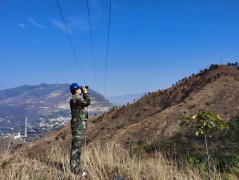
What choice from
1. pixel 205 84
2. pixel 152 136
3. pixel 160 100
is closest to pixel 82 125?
pixel 152 136

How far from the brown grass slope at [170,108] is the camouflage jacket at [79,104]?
53.4 ft

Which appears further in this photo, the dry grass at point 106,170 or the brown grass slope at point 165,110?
the brown grass slope at point 165,110

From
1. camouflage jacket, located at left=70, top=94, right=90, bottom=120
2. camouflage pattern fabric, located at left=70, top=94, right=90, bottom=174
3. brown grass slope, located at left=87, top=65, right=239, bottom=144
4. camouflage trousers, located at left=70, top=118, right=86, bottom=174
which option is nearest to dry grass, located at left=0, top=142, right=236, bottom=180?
camouflage trousers, located at left=70, top=118, right=86, bottom=174

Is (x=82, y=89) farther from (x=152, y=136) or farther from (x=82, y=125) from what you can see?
(x=152, y=136)

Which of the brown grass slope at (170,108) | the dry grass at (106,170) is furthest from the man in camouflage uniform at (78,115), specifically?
the brown grass slope at (170,108)

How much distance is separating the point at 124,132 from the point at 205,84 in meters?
10.6

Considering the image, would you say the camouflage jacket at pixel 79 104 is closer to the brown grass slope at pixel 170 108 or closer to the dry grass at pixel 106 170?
the dry grass at pixel 106 170

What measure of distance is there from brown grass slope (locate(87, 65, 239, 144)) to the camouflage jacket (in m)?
16.3

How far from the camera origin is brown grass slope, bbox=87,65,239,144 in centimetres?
2758

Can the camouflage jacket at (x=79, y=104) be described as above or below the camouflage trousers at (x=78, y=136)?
above

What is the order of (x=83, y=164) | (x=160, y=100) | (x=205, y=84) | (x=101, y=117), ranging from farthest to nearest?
(x=101, y=117) < (x=160, y=100) < (x=205, y=84) < (x=83, y=164)

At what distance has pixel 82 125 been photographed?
9781 millimetres

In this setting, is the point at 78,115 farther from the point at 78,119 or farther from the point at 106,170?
the point at 106,170

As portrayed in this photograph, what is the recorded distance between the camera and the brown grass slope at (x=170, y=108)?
2758cm
